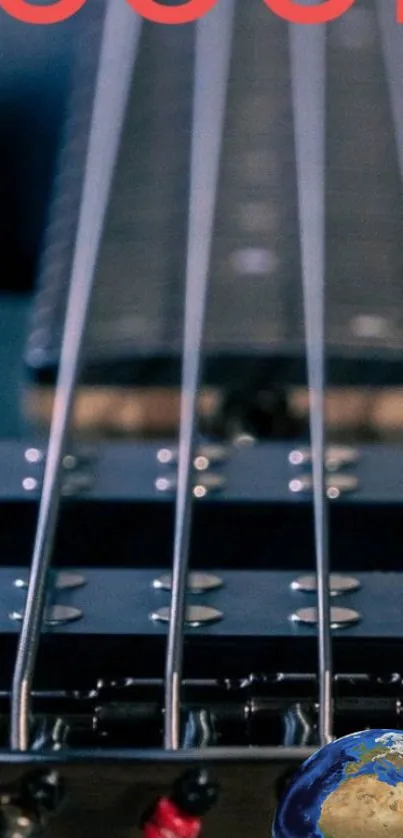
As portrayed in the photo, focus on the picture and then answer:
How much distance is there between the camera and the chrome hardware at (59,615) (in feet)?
3.28

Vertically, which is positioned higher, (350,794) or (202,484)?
(202,484)

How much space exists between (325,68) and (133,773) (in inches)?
33.5

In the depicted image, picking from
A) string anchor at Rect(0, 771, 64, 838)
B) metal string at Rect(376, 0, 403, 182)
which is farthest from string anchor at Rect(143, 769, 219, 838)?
metal string at Rect(376, 0, 403, 182)

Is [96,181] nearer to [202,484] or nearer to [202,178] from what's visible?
[202,178]

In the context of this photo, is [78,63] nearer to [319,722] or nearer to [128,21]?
[128,21]

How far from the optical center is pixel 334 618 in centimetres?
101

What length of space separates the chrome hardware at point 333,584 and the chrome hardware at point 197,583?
77 millimetres

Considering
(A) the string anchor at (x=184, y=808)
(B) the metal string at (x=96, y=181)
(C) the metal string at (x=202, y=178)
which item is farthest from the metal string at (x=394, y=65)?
(A) the string anchor at (x=184, y=808)

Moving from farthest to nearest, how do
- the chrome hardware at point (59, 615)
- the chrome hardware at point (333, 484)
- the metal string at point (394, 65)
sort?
1. the metal string at point (394, 65)
2. the chrome hardware at point (333, 484)
3. the chrome hardware at point (59, 615)

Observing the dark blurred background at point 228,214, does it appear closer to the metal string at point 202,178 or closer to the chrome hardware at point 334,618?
the metal string at point 202,178

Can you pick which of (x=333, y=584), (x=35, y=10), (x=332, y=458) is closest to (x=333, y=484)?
(x=332, y=458)

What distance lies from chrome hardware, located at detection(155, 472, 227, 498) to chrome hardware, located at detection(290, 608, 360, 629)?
17cm

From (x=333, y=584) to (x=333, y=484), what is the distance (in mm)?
131

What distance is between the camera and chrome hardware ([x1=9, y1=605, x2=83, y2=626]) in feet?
3.28
